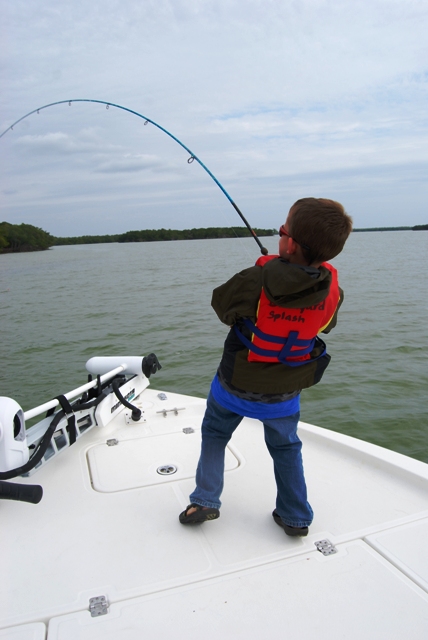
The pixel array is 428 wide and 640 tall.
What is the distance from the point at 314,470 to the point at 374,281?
15.1 metres

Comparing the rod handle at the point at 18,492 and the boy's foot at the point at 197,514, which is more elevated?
the rod handle at the point at 18,492

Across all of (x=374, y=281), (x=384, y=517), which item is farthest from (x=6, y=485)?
(x=374, y=281)

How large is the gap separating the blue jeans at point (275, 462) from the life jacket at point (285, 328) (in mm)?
295

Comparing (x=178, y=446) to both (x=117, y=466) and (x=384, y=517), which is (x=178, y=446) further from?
(x=384, y=517)

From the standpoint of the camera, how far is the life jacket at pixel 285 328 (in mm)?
1813

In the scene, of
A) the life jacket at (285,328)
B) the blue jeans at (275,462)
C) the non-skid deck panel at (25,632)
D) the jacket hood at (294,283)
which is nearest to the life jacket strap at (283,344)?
the life jacket at (285,328)

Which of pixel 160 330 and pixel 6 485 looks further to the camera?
pixel 160 330

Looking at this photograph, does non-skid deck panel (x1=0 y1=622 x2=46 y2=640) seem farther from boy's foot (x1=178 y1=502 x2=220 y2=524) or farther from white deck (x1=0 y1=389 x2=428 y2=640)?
boy's foot (x1=178 y1=502 x2=220 y2=524)

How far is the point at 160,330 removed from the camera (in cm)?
986

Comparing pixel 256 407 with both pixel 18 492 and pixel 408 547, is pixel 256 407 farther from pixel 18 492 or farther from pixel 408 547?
pixel 18 492

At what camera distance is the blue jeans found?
80.3 inches

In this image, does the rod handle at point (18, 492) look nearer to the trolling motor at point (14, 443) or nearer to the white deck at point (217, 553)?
the trolling motor at point (14, 443)

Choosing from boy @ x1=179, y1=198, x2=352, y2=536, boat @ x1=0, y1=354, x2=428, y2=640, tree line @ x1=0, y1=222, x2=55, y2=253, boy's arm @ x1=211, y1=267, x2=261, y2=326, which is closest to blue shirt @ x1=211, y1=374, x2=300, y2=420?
boy @ x1=179, y1=198, x2=352, y2=536

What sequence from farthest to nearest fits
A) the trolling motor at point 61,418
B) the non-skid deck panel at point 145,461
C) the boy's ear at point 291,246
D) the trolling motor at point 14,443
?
1. the non-skid deck panel at point 145,461
2. the trolling motor at point 61,418
3. the trolling motor at point 14,443
4. the boy's ear at point 291,246
